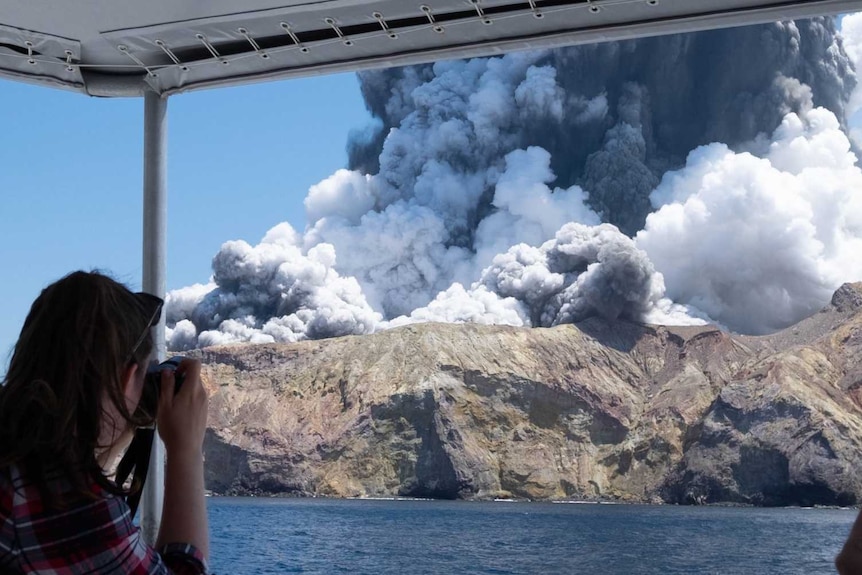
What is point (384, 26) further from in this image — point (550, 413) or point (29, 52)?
point (550, 413)

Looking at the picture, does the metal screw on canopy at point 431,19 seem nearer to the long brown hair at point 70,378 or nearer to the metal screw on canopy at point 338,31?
the metal screw on canopy at point 338,31

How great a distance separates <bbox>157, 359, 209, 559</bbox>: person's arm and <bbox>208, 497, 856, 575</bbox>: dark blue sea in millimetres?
32931

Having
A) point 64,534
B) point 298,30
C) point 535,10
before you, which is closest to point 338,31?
point 298,30

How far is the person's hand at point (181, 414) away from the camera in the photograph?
60 centimetres

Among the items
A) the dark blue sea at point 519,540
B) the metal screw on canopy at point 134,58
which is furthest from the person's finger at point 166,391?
the dark blue sea at point 519,540

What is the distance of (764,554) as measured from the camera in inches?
1608

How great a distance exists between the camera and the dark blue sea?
128 feet

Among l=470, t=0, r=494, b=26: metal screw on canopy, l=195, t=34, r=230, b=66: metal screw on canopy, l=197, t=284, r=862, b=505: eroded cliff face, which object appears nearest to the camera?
l=470, t=0, r=494, b=26: metal screw on canopy

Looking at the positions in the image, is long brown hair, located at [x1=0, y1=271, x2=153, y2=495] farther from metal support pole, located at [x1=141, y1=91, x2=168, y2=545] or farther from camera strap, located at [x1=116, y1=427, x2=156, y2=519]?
metal support pole, located at [x1=141, y1=91, x2=168, y2=545]

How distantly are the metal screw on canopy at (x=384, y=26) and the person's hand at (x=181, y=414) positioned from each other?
1.43 meters

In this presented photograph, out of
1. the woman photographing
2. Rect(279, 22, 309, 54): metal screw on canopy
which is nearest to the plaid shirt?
the woman photographing

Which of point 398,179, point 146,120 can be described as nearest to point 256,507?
point 398,179

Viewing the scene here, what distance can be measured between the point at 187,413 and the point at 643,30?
5.02 ft

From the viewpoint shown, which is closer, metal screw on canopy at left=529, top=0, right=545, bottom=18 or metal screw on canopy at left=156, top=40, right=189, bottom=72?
metal screw on canopy at left=529, top=0, right=545, bottom=18
